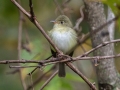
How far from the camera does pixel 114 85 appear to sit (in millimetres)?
2336

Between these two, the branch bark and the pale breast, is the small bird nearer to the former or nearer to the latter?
the pale breast

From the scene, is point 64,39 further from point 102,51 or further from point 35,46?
point 102,51

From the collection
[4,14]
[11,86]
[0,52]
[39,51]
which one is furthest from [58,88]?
[0,52]

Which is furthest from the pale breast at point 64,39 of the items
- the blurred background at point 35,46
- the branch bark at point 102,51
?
the branch bark at point 102,51

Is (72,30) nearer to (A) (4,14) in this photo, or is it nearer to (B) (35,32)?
(A) (4,14)

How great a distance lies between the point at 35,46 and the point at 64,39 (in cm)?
28

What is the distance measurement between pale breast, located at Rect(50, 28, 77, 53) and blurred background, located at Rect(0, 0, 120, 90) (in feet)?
0.34

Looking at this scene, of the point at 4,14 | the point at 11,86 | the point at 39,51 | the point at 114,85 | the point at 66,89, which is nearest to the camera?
the point at 114,85

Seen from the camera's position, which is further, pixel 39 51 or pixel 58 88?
pixel 39 51

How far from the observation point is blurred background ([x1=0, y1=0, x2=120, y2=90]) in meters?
2.75

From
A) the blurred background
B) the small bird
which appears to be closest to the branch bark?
the blurred background

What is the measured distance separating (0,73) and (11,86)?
0.63 feet

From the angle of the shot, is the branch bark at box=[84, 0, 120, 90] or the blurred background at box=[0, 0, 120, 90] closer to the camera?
the branch bark at box=[84, 0, 120, 90]

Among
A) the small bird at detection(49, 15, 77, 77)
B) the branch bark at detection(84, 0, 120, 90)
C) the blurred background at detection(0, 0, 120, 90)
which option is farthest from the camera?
the small bird at detection(49, 15, 77, 77)
